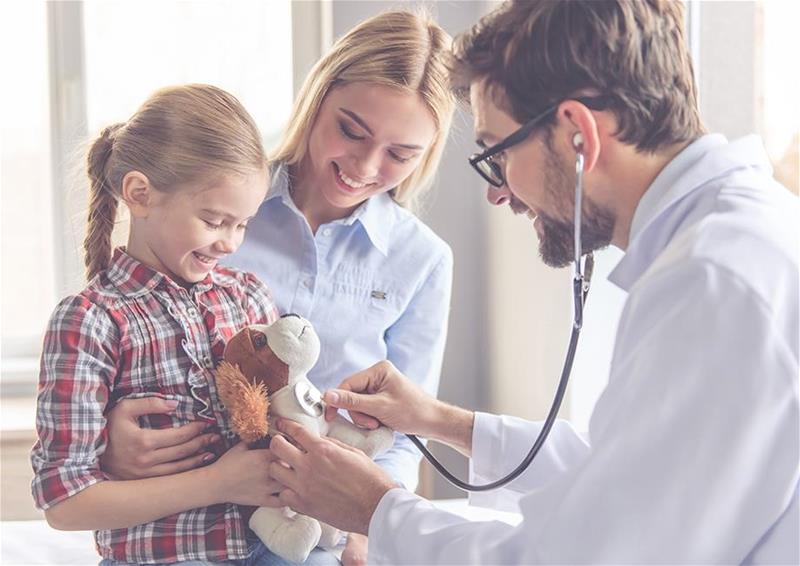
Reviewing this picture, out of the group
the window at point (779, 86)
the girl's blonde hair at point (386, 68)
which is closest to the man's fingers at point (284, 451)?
the girl's blonde hair at point (386, 68)

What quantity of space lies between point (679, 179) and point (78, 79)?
2444 millimetres

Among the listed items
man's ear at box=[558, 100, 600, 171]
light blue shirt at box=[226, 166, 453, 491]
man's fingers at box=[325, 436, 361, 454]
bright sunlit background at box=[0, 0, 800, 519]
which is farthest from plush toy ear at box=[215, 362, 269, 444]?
bright sunlit background at box=[0, 0, 800, 519]

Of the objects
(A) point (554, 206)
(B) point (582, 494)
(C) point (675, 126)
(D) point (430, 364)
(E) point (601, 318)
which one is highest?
(C) point (675, 126)

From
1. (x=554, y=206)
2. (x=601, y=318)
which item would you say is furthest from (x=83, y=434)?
(x=601, y=318)

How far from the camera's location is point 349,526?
53.7 inches

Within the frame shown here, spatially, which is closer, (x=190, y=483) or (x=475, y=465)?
(x=190, y=483)

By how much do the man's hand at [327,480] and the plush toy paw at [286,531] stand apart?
0.11 feet

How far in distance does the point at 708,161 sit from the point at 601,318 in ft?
4.52

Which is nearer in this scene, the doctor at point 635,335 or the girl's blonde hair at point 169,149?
the doctor at point 635,335

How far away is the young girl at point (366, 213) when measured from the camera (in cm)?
172

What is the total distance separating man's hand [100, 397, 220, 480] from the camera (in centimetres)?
144

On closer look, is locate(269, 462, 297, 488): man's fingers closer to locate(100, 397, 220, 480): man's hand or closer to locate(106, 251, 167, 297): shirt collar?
locate(100, 397, 220, 480): man's hand

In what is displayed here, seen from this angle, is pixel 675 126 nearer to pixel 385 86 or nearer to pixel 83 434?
pixel 385 86

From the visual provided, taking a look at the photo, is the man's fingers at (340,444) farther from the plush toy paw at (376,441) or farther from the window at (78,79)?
the window at (78,79)
